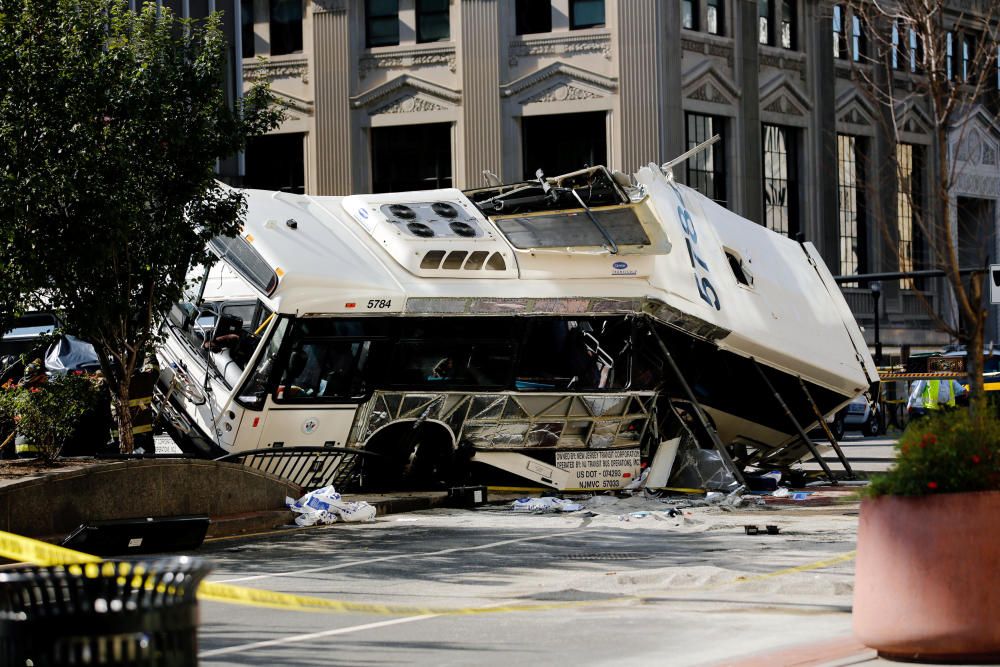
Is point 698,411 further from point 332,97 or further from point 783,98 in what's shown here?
point 783,98

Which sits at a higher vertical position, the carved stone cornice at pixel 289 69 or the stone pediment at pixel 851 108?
the carved stone cornice at pixel 289 69

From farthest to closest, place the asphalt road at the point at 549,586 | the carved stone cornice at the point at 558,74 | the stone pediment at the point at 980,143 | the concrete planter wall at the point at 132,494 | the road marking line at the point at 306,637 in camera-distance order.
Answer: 1. the stone pediment at the point at 980,143
2. the carved stone cornice at the point at 558,74
3. the concrete planter wall at the point at 132,494
4. the road marking line at the point at 306,637
5. the asphalt road at the point at 549,586

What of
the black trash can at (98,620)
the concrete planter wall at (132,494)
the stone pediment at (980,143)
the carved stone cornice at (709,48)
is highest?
the carved stone cornice at (709,48)

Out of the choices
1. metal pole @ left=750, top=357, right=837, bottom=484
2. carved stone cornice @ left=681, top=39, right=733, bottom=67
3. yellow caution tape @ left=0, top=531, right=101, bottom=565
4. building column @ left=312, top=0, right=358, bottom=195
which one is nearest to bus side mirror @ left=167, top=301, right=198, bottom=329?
metal pole @ left=750, top=357, right=837, bottom=484

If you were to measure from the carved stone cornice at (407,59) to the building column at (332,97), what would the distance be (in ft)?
1.57

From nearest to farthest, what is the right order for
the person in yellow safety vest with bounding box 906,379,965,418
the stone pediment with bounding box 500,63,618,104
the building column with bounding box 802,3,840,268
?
the person in yellow safety vest with bounding box 906,379,965,418 → the stone pediment with bounding box 500,63,618,104 → the building column with bounding box 802,3,840,268

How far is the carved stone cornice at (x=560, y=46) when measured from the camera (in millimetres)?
44281

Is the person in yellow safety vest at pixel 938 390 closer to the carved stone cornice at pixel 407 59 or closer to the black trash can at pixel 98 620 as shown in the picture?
the carved stone cornice at pixel 407 59

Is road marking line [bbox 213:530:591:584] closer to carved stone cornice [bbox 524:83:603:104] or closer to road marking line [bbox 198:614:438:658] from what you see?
road marking line [bbox 198:614:438:658]

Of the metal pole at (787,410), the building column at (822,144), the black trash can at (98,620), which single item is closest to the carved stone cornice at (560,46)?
the building column at (822,144)

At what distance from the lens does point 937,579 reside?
24.6 ft

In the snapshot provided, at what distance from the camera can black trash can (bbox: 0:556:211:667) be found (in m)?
4.18

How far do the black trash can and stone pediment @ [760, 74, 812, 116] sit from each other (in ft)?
151

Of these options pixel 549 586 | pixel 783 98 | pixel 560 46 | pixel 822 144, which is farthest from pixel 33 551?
pixel 822 144
